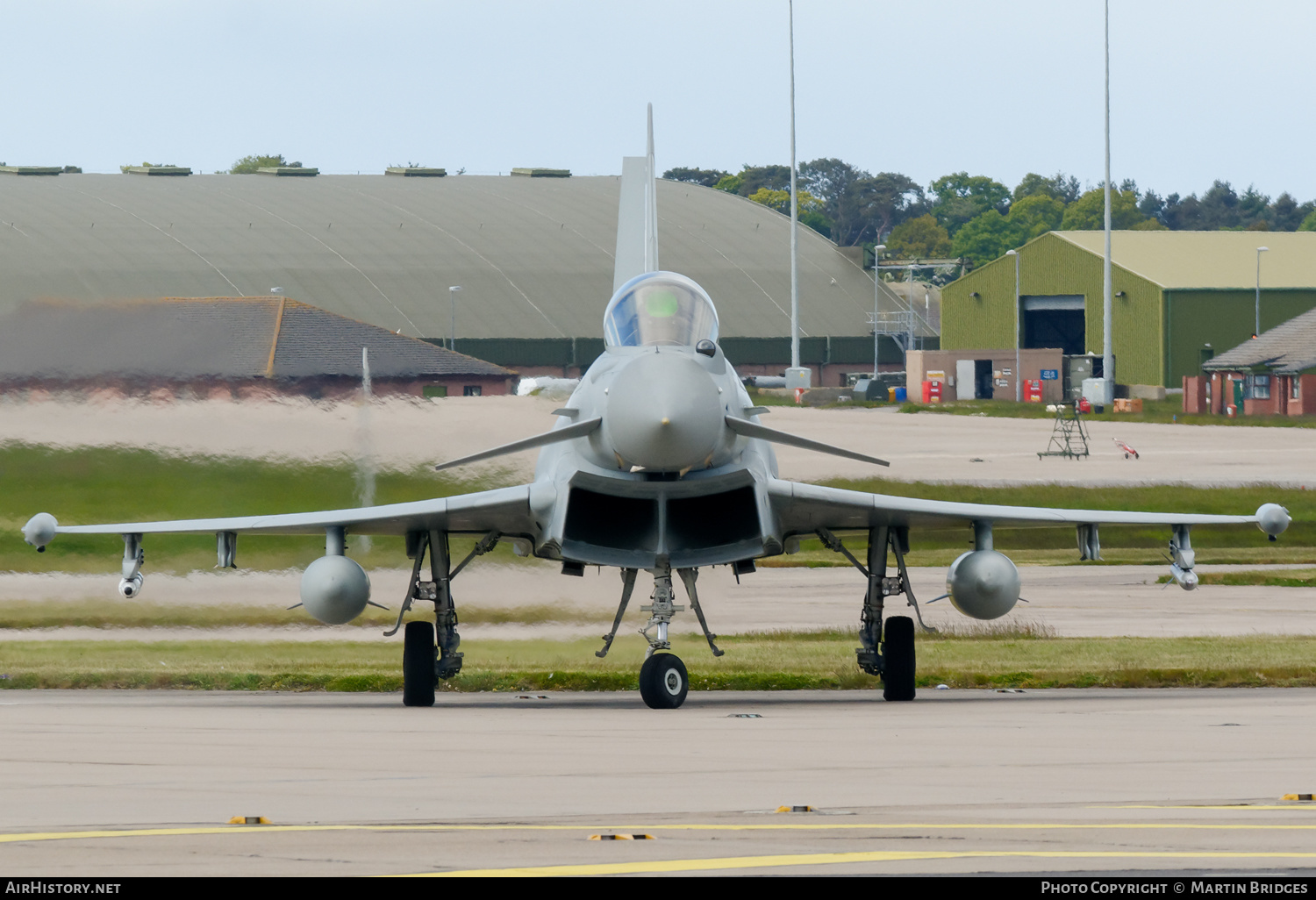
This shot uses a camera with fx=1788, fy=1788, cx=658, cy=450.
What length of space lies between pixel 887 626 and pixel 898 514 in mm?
1169

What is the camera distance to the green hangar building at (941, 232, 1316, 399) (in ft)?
312

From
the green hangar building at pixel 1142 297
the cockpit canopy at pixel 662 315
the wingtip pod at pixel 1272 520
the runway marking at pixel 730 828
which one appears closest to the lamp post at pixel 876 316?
the green hangar building at pixel 1142 297

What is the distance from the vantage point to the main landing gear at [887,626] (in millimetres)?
17906

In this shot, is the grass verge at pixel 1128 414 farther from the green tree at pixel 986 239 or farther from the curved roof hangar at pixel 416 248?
the green tree at pixel 986 239

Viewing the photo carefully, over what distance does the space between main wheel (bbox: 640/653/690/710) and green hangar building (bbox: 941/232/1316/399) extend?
83050 mm

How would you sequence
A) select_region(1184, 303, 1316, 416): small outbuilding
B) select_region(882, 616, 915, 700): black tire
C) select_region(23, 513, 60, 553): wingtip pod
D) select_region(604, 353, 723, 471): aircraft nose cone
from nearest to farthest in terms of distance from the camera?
select_region(604, 353, 723, 471): aircraft nose cone → select_region(23, 513, 60, 553): wingtip pod → select_region(882, 616, 915, 700): black tire → select_region(1184, 303, 1316, 416): small outbuilding

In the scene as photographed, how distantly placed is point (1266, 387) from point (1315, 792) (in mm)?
80300

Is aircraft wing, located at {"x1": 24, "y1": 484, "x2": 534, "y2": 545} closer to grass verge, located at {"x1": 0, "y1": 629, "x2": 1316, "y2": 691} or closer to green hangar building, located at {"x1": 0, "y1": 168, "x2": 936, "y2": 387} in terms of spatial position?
grass verge, located at {"x1": 0, "y1": 629, "x2": 1316, "y2": 691}

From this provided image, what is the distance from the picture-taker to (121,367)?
2620 cm

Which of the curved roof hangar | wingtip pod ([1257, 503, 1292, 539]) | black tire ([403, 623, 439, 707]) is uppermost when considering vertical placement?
the curved roof hangar

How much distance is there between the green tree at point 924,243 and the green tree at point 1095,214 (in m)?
13.6

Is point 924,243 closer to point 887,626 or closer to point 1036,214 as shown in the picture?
point 1036,214

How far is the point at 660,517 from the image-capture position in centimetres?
1652

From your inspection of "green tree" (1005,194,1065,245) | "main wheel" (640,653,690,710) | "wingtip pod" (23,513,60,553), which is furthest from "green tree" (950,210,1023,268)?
"main wheel" (640,653,690,710)
